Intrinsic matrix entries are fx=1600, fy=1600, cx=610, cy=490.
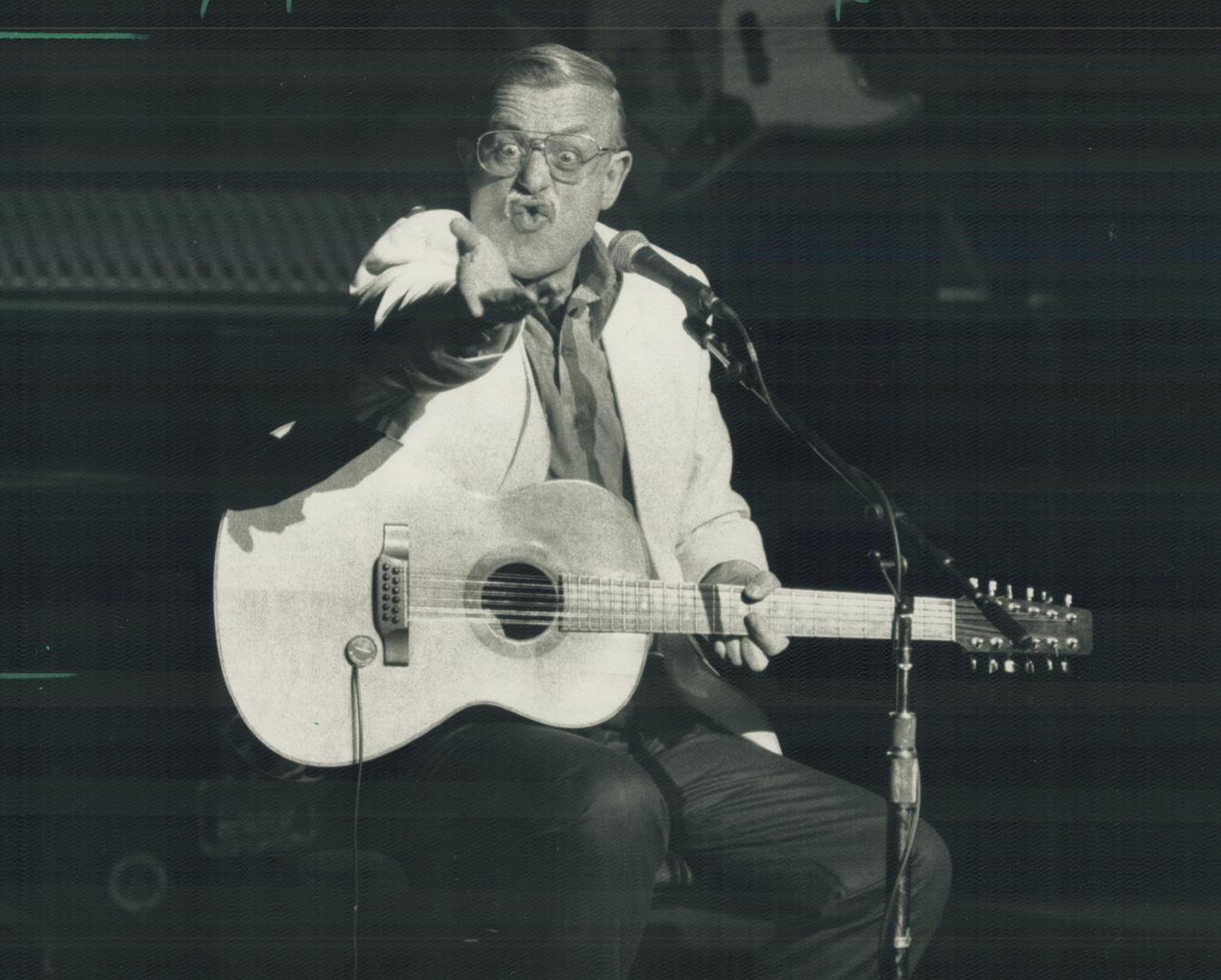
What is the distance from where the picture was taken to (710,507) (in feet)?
12.1

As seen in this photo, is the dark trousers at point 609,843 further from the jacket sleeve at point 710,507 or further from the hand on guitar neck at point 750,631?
the jacket sleeve at point 710,507

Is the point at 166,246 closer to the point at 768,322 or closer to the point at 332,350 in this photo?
the point at 332,350

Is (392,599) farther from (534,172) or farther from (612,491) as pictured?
(534,172)

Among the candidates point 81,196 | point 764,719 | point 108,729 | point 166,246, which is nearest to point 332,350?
point 166,246

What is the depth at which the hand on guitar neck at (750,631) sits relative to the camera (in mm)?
3629

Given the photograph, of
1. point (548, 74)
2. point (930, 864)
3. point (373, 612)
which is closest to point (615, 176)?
point (548, 74)

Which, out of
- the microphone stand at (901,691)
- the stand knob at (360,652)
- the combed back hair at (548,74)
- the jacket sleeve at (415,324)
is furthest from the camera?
the combed back hair at (548,74)

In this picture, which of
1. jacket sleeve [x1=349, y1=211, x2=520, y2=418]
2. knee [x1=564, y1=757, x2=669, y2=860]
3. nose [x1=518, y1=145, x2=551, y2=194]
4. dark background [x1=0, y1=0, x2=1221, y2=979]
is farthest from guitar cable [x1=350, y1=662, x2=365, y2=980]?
nose [x1=518, y1=145, x2=551, y2=194]

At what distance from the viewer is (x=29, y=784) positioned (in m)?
3.68

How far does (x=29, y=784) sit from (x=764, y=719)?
5.56 ft

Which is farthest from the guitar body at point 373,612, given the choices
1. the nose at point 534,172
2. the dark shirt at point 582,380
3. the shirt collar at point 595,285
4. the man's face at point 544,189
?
the nose at point 534,172

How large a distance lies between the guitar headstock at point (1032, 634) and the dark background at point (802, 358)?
0.15 ft

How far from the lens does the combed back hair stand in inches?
145

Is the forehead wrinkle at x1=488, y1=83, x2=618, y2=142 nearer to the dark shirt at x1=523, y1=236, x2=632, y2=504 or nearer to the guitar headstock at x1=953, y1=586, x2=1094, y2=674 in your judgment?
the dark shirt at x1=523, y1=236, x2=632, y2=504
